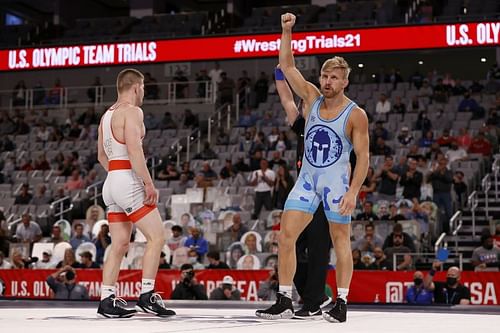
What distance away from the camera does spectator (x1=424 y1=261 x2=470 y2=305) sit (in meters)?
10.9

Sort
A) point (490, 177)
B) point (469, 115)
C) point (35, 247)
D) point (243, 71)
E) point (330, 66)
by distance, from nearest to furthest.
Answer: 1. point (330, 66)
2. point (35, 247)
3. point (490, 177)
4. point (469, 115)
5. point (243, 71)

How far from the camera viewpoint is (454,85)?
20406 millimetres

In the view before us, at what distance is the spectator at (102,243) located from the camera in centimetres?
1408

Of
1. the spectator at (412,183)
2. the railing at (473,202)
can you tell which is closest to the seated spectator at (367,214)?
the spectator at (412,183)

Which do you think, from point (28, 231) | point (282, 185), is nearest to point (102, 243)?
point (28, 231)

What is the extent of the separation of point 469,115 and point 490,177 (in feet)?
7.59

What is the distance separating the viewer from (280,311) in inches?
233

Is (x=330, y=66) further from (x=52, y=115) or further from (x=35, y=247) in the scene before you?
(x=52, y=115)

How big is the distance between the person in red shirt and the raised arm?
37.2ft

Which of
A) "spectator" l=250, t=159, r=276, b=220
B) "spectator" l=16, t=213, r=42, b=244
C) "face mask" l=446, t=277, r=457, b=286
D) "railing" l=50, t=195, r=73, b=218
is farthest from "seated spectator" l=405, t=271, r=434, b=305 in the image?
"railing" l=50, t=195, r=73, b=218

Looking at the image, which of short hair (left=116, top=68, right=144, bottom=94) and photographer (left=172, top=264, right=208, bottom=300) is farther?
photographer (left=172, top=264, right=208, bottom=300)

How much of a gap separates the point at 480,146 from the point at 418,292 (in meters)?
6.38

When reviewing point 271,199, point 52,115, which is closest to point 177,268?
point 271,199

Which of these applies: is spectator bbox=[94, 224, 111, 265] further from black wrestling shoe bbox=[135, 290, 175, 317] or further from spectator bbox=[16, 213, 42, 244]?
black wrestling shoe bbox=[135, 290, 175, 317]
